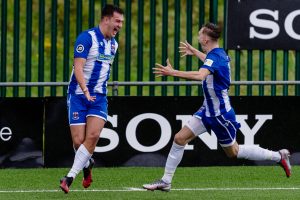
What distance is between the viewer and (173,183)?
458 inches

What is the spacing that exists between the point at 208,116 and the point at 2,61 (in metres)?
4.29

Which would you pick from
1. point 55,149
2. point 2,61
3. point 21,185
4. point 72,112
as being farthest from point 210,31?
point 2,61

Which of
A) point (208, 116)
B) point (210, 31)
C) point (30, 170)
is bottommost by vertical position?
point (30, 170)

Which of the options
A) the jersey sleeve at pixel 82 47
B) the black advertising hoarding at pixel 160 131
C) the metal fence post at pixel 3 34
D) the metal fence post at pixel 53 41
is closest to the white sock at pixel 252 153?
the jersey sleeve at pixel 82 47

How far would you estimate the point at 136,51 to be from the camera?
15.1 m

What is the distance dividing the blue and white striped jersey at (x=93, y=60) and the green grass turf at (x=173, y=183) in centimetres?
103

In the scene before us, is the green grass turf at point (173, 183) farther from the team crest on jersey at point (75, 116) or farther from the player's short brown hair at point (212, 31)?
the player's short brown hair at point (212, 31)

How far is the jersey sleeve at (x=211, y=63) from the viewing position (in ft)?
33.5

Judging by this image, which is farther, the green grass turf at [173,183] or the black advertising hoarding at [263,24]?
the black advertising hoarding at [263,24]

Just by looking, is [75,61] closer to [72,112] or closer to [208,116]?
[72,112]

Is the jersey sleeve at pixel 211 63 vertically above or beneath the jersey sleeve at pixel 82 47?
beneath

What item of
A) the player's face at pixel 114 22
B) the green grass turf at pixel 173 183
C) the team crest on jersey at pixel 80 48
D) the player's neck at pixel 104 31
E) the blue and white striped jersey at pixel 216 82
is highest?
the player's face at pixel 114 22

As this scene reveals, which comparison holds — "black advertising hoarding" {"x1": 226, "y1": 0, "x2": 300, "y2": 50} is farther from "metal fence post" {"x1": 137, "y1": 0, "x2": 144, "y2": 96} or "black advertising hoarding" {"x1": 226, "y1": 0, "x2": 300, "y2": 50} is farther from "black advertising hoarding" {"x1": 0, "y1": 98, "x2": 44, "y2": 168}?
"black advertising hoarding" {"x1": 0, "y1": 98, "x2": 44, "y2": 168}

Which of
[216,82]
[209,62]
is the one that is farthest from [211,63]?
[216,82]
